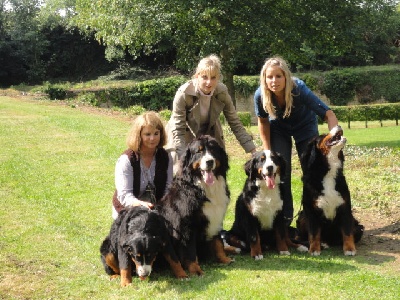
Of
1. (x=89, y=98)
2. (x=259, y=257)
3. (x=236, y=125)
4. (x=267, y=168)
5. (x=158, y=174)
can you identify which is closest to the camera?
(x=267, y=168)

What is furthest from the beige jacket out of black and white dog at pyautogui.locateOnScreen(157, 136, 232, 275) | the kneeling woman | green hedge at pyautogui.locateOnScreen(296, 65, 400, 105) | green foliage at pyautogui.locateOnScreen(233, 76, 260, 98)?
green hedge at pyautogui.locateOnScreen(296, 65, 400, 105)

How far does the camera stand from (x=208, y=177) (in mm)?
4715

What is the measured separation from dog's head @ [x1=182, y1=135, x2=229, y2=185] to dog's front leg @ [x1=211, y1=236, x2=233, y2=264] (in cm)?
65

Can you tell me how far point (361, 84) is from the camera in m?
34.1

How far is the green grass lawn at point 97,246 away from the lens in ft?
14.2

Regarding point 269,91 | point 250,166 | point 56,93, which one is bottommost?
point 250,166

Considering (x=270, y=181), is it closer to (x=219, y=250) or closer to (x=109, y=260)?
(x=219, y=250)

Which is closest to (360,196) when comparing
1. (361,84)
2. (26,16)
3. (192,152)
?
(192,152)

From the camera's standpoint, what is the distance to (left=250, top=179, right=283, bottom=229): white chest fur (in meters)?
4.99

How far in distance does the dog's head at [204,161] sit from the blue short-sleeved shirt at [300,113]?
3.27 feet

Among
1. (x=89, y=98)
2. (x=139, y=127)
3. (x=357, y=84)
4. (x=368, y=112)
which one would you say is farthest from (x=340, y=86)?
(x=139, y=127)

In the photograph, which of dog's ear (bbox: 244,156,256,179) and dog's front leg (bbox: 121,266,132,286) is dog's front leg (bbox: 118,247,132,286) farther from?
dog's ear (bbox: 244,156,256,179)

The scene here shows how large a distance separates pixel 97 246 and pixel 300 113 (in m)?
2.76

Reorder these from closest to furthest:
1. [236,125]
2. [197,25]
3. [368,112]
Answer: [236,125] → [197,25] → [368,112]
